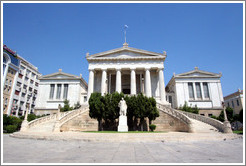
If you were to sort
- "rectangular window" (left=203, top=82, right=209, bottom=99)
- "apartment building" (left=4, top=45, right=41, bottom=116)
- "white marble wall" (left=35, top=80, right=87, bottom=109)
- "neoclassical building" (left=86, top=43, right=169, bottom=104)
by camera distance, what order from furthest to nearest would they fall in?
"apartment building" (left=4, top=45, right=41, bottom=116)
"white marble wall" (left=35, top=80, right=87, bottom=109)
"rectangular window" (left=203, top=82, right=209, bottom=99)
"neoclassical building" (left=86, top=43, right=169, bottom=104)

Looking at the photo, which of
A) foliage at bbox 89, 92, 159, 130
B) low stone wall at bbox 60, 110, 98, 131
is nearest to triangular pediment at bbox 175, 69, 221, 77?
foliage at bbox 89, 92, 159, 130

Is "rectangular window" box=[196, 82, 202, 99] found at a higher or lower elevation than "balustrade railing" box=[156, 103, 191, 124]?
higher

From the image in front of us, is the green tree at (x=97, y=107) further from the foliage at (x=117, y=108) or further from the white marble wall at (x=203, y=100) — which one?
the white marble wall at (x=203, y=100)

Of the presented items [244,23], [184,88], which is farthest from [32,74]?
[244,23]

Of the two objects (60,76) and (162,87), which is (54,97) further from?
(162,87)

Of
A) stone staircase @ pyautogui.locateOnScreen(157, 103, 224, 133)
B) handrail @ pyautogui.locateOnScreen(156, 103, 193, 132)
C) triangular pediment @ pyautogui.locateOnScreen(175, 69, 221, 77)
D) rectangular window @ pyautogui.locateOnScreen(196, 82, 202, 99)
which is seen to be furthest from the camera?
triangular pediment @ pyautogui.locateOnScreen(175, 69, 221, 77)

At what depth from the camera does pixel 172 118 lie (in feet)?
72.3

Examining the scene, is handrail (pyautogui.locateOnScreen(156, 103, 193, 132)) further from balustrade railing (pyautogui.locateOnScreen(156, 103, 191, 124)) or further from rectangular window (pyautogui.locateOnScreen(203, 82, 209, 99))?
rectangular window (pyautogui.locateOnScreen(203, 82, 209, 99))

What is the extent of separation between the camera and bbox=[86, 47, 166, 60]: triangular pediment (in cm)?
3753

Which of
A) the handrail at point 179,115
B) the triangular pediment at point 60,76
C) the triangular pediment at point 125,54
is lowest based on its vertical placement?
the handrail at point 179,115

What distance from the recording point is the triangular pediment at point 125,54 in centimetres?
3753

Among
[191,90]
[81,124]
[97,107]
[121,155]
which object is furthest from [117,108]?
[191,90]

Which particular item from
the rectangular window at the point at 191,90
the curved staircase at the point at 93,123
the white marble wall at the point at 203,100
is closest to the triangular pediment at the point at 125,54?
the white marble wall at the point at 203,100

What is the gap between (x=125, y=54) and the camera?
38031mm
